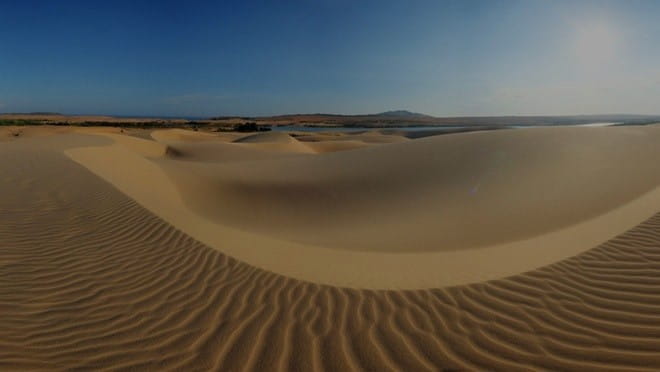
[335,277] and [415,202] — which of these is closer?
[335,277]

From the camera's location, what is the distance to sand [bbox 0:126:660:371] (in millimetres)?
3248

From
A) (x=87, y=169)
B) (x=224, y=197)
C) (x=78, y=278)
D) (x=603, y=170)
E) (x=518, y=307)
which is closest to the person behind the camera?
(x=518, y=307)

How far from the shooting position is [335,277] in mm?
5191

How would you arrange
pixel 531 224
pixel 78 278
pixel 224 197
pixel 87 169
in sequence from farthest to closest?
1. pixel 224 197
2. pixel 87 169
3. pixel 531 224
4. pixel 78 278

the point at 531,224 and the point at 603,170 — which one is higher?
the point at 603,170

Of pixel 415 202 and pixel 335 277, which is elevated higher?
pixel 335 277

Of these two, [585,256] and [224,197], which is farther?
[224,197]

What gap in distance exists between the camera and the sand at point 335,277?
3248 millimetres

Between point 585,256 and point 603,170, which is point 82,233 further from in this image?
point 603,170

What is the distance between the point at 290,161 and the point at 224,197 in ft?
22.4

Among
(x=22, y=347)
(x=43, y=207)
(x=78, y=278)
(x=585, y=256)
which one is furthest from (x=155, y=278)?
(x=585, y=256)

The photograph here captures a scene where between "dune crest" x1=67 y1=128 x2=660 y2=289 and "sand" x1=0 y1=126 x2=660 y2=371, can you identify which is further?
"dune crest" x1=67 y1=128 x2=660 y2=289

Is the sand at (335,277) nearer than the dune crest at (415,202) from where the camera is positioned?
Yes

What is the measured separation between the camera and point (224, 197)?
12.8 metres
